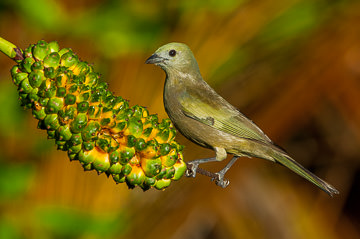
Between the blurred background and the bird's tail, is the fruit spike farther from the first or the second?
the blurred background

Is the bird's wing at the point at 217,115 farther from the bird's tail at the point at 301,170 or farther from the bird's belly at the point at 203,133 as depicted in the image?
the bird's tail at the point at 301,170

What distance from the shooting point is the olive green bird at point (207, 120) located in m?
3.17

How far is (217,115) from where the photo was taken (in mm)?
3219

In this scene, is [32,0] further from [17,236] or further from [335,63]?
[335,63]

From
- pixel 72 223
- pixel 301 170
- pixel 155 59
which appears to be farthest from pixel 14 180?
pixel 301 170

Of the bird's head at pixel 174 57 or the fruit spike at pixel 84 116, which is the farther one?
the bird's head at pixel 174 57

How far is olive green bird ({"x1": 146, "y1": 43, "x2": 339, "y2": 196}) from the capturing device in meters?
3.17

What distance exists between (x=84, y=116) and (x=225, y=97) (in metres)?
3.02

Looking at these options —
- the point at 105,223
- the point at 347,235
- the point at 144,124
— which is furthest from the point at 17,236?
the point at 347,235

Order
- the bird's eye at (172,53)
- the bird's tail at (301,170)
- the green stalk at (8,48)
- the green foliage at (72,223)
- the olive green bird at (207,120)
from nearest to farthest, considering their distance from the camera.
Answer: the green stalk at (8,48), the bird's tail at (301,170), the olive green bird at (207,120), the bird's eye at (172,53), the green foliage at (72,223)

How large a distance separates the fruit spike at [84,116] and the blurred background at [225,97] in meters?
2.33

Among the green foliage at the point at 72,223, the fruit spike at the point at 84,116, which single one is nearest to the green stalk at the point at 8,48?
the fruit spike at the point at 84,116

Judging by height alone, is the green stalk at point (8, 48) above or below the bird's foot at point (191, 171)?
above

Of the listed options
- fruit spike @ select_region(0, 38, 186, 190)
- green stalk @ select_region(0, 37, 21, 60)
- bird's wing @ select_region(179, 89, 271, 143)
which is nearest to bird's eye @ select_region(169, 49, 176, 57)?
bird's wing @ select_region(179, 89, 271, 143)
